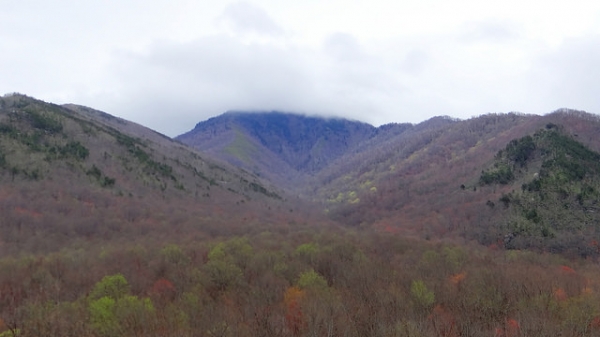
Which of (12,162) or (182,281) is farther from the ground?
(12,162)

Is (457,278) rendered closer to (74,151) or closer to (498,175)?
(498,175)

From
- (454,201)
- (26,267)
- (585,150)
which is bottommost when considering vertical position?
(26,267)

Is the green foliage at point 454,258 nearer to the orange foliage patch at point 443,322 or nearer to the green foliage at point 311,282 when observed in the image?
the orange foliage patch at point 443,322

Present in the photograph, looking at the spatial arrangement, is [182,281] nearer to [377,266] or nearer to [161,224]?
[377,266]

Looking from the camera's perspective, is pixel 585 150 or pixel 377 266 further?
pixel 585 150

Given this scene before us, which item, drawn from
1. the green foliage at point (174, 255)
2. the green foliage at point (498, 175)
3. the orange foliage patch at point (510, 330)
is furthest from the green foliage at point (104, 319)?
the green foliage at point (498, 175)

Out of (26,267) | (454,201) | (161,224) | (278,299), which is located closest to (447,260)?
(278,299)

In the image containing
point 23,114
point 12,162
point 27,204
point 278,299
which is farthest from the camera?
point 23,114
